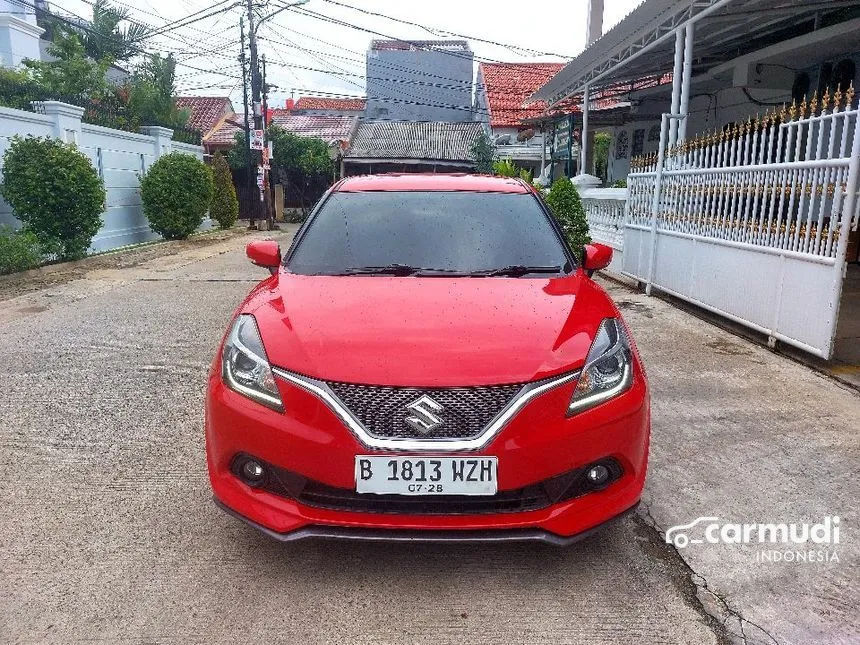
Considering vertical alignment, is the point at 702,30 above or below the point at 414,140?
below

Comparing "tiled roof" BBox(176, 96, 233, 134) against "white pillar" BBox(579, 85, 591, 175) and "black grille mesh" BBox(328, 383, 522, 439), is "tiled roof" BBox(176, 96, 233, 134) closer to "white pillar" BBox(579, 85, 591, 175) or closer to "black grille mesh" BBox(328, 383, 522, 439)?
"white pillar" BBox(579, 85, 591, 175)

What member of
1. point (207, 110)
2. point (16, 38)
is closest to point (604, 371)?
point (16, 38)

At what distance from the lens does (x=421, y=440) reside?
2186mm

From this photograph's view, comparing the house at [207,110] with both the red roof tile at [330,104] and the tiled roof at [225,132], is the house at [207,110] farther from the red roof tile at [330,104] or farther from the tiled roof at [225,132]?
the red roof tile at [330,104]

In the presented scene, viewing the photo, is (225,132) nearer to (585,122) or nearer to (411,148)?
(411,148)

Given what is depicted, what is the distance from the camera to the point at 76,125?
12.2m

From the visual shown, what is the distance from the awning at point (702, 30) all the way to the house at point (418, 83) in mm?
26648

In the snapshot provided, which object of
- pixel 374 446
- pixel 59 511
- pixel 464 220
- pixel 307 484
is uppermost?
pixel 464 220

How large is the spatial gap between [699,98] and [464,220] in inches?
510

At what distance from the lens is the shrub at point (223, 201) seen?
21.5 meters

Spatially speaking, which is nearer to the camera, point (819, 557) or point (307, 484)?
point (307, 484)

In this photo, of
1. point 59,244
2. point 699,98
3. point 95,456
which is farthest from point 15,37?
point 95,456

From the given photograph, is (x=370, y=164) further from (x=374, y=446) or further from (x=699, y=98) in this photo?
(x=374, y=446)

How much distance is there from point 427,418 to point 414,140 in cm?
3108
